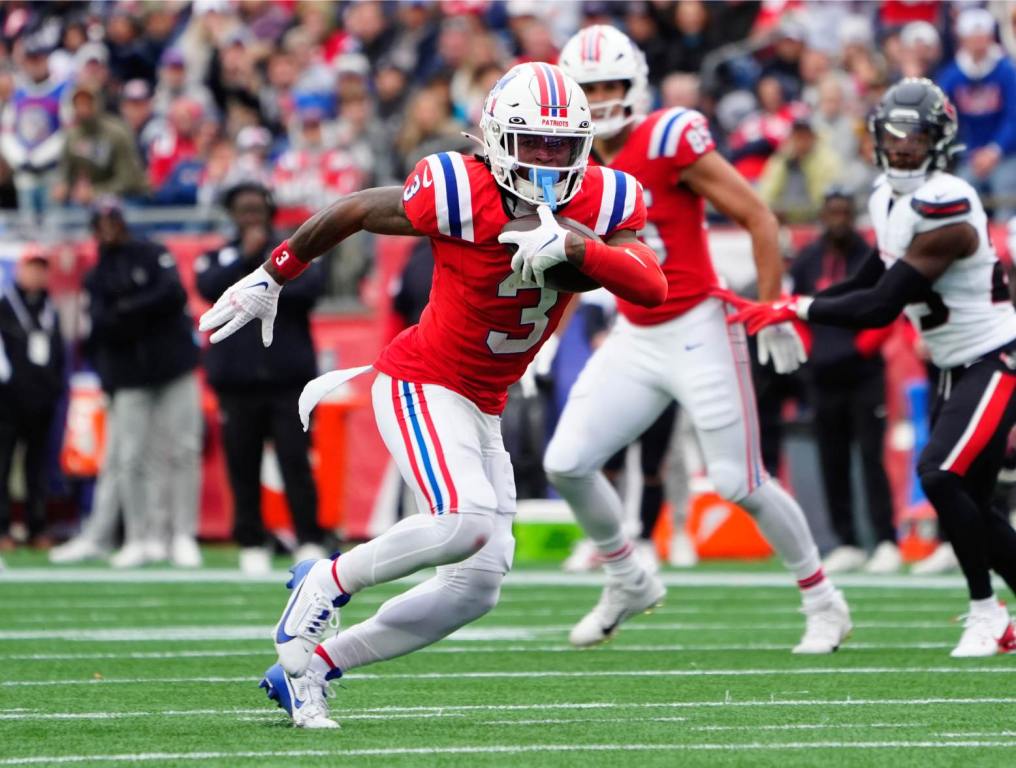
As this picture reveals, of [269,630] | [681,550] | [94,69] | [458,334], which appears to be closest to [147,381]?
[681,550]

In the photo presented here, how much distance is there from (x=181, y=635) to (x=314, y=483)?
3.30 m

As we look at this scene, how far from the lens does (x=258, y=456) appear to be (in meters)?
10.8

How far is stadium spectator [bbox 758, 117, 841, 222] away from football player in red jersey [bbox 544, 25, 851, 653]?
538cm

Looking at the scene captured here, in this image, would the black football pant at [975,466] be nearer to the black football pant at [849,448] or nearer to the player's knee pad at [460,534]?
the player's knee pad at [460,534]

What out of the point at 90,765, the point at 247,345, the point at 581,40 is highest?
the point at 581,40

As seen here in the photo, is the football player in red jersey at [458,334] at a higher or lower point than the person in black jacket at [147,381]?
higher

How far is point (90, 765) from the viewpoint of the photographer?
432 centimetres

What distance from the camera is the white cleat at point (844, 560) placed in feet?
34.3

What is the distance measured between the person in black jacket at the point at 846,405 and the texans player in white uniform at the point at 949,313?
12.5ft

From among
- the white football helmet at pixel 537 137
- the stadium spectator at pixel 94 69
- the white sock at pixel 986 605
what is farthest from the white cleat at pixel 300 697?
the stadium spectator at pixel 94 69

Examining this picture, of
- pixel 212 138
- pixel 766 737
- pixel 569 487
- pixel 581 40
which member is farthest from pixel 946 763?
pixel 212 138

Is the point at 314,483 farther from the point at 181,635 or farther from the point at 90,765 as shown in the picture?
the point at 90,765

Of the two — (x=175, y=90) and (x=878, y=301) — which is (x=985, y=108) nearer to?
(x=878, y=301)

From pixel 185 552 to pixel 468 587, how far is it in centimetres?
629
